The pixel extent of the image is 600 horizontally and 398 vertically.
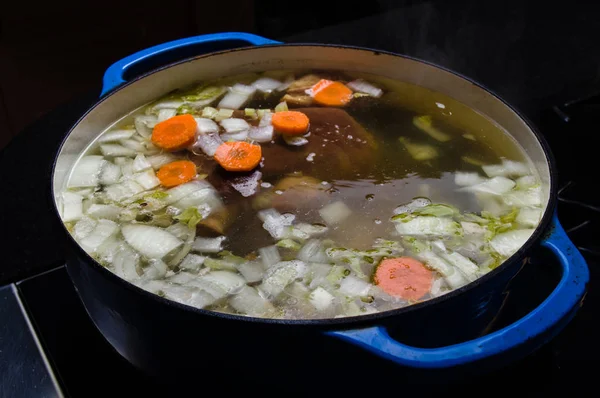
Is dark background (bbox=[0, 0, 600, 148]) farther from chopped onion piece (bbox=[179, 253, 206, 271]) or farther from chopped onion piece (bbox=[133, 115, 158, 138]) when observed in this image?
chopped onion piece (bbox=[179, 253, 206, 271])

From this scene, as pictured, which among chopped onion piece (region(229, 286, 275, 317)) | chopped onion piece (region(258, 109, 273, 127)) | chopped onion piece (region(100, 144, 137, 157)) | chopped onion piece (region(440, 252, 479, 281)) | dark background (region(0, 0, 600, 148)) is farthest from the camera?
dark background (region(0, 0, 600, 148))

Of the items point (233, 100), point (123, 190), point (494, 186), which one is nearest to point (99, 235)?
point (123, 190)

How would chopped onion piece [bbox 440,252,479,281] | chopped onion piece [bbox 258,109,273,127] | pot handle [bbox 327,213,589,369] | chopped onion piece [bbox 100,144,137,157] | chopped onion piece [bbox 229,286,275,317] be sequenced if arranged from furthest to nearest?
chopped onion piece [bbox 258,109,273,127] → chopped onion piece [bbox 100,144,137,157] → chopped onion piece [bbox 440,252,479,281] → chopped onion piece [bbox 229,286,275,317] → pot handle [bbox 327,213,589,369]

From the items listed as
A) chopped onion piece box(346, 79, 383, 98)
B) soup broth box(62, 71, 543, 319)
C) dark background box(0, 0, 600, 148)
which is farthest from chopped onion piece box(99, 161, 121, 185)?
dark background box(0, 0, 600, 148)

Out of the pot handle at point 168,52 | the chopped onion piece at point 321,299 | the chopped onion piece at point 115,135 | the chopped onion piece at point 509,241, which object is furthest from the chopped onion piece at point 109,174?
the chopped onion piece at point 509,241

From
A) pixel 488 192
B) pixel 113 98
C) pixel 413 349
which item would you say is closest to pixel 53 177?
pixel 113 98

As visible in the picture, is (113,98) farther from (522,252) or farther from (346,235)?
(522,252)

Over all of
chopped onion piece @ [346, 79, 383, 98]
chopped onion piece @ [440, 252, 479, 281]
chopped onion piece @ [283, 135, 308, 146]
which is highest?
chopped onion piece @ [346, 79, 383, 98]

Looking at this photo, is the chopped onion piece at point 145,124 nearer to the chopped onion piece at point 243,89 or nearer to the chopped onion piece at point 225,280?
the chopped onion piece at point 243,89
